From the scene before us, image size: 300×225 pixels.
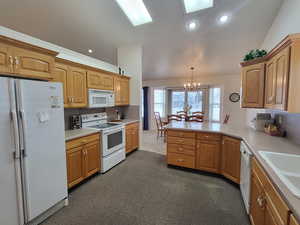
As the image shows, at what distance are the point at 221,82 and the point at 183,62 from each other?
1.95 metres

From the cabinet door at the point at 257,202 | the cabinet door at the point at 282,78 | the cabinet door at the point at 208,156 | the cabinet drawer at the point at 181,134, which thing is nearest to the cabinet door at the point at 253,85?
the cabinet door at the point at 282,78

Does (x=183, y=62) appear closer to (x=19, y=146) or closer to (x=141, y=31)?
(x=141, y=31)

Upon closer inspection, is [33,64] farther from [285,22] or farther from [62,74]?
[285,22]

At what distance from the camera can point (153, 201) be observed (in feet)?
7.04

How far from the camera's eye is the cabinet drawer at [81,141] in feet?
7.30

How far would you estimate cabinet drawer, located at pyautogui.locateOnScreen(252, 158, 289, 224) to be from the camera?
0.89m

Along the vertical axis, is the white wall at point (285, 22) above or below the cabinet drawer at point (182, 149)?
above

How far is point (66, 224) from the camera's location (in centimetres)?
174

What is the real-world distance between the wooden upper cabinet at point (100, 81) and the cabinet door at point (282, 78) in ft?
10.0

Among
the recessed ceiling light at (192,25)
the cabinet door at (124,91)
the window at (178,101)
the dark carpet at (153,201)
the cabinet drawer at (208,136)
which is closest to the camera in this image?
the dark carpet at (153,201)

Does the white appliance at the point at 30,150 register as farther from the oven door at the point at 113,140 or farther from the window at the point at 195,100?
the window at the point at 195,100

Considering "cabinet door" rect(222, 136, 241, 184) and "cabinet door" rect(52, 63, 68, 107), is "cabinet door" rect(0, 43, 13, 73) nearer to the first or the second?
"cabinet door" rect(52, 63, 68, 107)

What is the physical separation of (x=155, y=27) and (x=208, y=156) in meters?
3.15

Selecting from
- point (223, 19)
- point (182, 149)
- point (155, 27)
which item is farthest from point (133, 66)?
point (182, 149)
